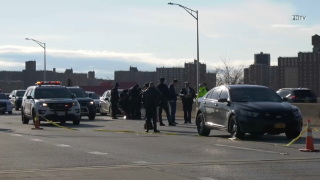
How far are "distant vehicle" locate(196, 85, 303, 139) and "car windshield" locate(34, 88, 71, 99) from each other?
9.92 m

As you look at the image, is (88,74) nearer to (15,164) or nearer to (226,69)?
(226,69)

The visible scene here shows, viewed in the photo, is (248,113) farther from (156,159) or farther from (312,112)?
(312,112)

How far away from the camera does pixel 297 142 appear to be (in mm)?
16250

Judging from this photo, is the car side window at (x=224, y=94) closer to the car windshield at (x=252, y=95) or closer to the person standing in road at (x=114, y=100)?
the car windshield at (x=252, y=95)

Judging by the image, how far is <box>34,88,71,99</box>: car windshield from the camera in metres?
27.1

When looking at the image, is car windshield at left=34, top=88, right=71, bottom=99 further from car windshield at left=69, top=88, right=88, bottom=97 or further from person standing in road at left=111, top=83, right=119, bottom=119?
car windshield at left=69, top=88, right=88, bottom=97

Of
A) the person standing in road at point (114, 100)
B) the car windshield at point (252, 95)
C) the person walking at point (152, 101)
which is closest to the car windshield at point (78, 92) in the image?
the person standing in road at point (114, 100)

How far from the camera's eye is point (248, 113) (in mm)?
16875

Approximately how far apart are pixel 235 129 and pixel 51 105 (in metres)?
11.0

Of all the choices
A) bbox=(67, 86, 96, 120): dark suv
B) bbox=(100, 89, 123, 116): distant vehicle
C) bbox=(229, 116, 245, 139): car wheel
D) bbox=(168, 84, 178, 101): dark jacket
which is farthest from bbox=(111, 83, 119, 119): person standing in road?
bbox=(229, 116, 245, 139): car wheel

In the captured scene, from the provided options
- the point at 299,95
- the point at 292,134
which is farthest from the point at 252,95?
the point at 299,95

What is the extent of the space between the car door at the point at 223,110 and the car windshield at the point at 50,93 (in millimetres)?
10678

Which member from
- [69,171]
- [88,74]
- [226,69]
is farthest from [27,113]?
[88,74]

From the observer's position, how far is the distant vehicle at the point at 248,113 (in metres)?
16.8
